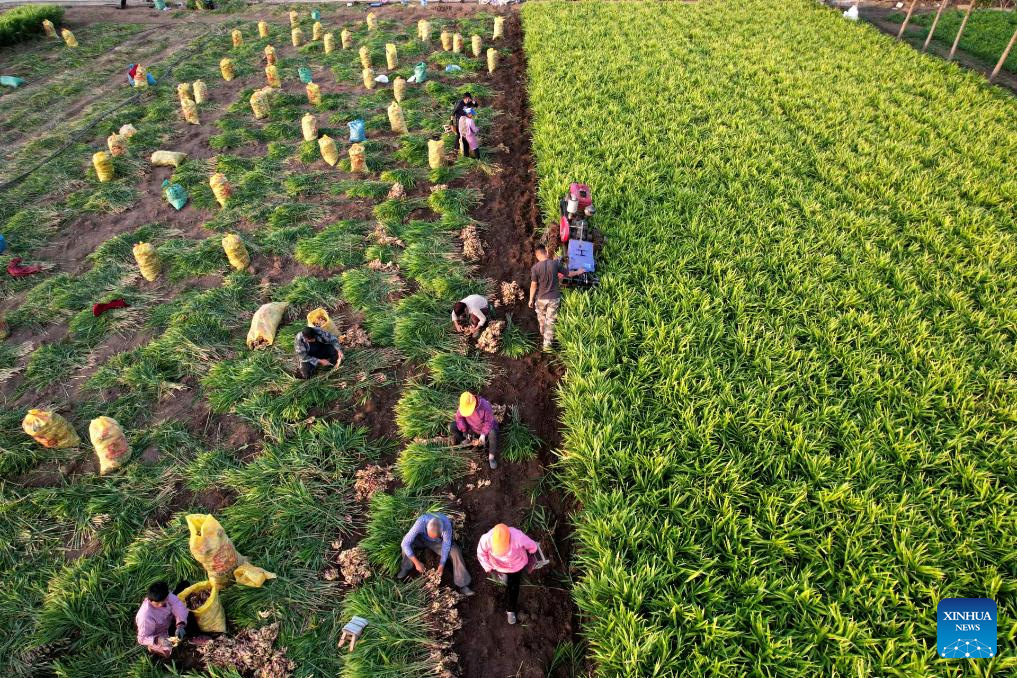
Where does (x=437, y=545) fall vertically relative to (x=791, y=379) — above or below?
below

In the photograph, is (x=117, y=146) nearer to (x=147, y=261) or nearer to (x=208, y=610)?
(x=147, y=261)

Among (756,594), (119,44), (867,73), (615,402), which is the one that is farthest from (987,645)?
(119,44)

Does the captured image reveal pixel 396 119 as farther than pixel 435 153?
Yes

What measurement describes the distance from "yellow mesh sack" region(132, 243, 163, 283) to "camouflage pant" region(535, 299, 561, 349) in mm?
6170

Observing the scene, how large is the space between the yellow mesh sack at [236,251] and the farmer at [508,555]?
635 cm

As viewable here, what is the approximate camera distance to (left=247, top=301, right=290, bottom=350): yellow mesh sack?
22.5 ft

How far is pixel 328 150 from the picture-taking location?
416 inches

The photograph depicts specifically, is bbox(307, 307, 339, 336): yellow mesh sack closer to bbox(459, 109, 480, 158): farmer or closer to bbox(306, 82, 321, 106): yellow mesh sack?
bbox(459, 109, 480, 158): farmer

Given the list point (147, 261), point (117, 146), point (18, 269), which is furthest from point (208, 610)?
point (117, 146)

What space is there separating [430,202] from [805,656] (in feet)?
28.0

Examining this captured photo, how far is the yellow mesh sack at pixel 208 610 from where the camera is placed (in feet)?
13.7

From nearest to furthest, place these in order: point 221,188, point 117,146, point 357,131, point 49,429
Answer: point 49,429 < point 221,188 < point 117,146 < point 357,131

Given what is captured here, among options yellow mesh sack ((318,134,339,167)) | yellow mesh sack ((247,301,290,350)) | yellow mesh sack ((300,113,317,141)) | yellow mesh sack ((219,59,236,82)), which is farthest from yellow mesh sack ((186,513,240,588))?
yellow mesh sack ((219,59,236,82))

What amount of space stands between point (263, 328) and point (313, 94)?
8727 mm
